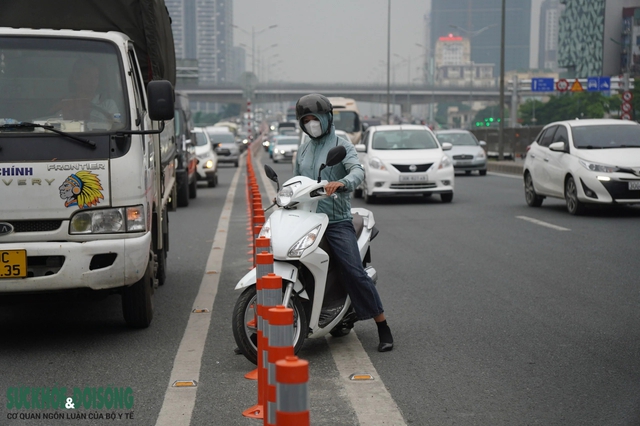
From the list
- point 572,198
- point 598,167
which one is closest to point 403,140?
point 572,198

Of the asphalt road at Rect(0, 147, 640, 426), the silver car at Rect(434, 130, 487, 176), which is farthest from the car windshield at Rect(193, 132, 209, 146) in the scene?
the asphalt road at Rect(0, 147, 640, 426)

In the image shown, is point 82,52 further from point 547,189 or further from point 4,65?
point 547,189

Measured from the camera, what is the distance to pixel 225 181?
30703mm

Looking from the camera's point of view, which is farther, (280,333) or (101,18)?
(101,18)

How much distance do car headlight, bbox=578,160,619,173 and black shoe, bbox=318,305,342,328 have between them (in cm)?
993

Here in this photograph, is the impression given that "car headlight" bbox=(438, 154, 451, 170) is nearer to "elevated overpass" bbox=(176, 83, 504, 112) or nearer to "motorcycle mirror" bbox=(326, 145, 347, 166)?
"motorcycle mirror" bbox=(326, 145, 347, 166)

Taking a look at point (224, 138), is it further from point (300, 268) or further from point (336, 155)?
point (336, 155)

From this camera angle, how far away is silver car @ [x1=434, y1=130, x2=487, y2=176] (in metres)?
31.4

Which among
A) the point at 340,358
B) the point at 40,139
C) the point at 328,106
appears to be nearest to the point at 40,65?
the point at 40,139

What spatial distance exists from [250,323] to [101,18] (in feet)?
10.6

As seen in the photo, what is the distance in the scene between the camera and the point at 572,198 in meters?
15.9

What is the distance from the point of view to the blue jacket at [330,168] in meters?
6.38

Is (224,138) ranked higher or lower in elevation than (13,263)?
lower

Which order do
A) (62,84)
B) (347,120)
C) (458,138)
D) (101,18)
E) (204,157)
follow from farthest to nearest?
(347,120), (458,138), (204,157), (101,18), (62,84)
